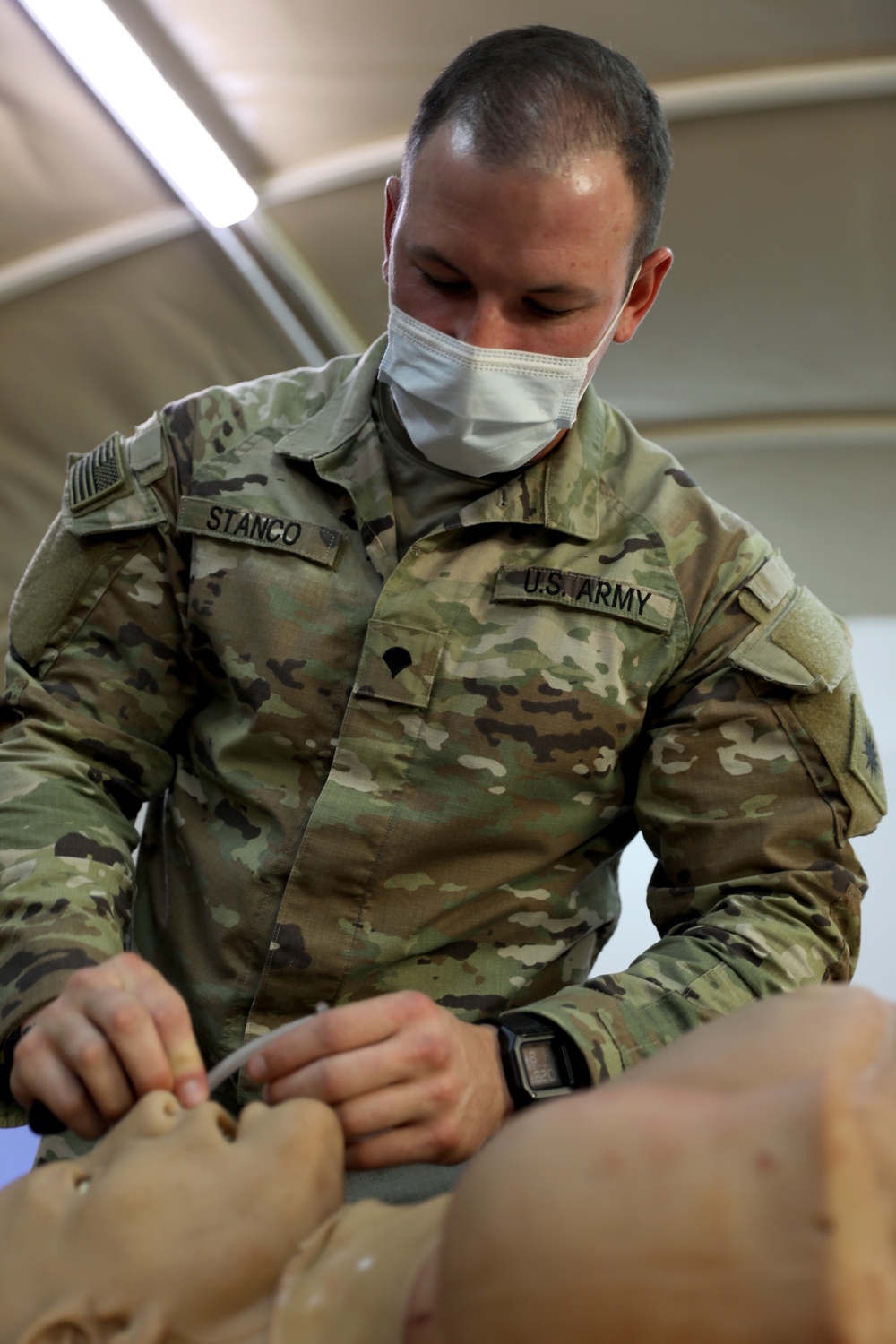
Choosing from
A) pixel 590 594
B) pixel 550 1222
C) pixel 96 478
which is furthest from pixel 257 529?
pixel 550 1222

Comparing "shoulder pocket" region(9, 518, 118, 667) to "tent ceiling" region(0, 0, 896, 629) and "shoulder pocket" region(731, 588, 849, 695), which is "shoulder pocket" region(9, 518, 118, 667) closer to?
"shoulder pocket" region(731, 588, 849, 695)

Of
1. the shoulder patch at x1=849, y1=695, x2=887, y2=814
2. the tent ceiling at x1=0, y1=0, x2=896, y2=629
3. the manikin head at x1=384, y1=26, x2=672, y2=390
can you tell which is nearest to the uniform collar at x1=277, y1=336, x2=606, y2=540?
the manikin head at x1=384, y1=26, x2=672, y2=390

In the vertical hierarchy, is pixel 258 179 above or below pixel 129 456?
above

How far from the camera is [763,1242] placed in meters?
0.66

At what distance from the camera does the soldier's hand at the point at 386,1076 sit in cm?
98

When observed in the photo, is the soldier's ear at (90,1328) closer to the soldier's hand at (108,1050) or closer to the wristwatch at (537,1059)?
the soldier's hand at (108,1050)

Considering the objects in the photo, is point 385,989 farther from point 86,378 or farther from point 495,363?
point 86,378

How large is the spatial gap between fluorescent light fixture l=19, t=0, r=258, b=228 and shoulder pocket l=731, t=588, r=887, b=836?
2033 millimetres

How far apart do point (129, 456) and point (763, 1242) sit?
50.1 inches

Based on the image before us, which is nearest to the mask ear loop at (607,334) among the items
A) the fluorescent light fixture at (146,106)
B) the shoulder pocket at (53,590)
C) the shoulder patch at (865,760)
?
the shoulder patch at (865,760)

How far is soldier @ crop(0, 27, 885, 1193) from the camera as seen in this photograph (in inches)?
53.5

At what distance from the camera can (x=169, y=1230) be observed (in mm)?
878

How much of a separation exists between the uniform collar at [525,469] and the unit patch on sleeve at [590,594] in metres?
0.06

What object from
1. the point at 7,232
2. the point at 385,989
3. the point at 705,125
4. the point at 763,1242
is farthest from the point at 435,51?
the point at 763,1242
